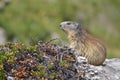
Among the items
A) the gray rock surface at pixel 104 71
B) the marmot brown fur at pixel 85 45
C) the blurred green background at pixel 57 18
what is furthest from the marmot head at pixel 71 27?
the blurred green background at pixel 57 18

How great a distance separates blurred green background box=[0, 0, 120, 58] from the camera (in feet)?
72.4

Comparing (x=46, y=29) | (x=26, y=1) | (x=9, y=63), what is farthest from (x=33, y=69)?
(x=26, y=1)

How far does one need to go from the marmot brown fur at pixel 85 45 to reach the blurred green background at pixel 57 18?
8183mm

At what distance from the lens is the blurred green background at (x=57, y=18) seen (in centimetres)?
2208

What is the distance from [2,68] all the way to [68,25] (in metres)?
3.54

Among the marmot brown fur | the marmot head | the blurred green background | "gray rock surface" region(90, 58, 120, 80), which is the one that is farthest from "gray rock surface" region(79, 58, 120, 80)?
the blurred green background

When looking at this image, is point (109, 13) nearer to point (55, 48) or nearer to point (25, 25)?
point (25, 25)

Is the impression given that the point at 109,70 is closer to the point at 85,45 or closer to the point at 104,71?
the point at 104,71

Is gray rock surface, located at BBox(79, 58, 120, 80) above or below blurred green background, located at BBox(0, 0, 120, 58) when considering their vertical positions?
below

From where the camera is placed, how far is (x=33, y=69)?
29.7ft

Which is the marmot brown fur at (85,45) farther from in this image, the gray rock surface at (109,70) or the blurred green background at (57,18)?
the blurred green background at (57,18)

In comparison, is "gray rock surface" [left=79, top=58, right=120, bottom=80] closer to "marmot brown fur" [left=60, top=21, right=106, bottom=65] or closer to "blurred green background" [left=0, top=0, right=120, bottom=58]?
"marmot brown fur" [left=60, top=21, right=106, bottom=65]

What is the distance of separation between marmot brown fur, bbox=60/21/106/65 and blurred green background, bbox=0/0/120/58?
818cm

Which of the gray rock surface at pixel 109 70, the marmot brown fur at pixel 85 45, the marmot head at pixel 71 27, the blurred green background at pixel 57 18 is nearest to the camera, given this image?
the gray rock surface at pixel 109 70
